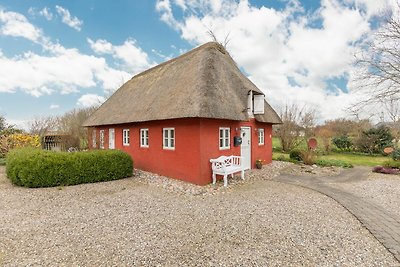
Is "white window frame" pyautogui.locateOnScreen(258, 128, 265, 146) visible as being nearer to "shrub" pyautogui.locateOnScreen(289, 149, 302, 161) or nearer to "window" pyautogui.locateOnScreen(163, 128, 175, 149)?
"shrub" pyautogui.locateOnScreen(289, 149, 302, 161)

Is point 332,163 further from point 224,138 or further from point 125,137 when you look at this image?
point 125,137

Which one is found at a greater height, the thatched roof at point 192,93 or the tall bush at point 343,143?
the thatched roof at point 192,93

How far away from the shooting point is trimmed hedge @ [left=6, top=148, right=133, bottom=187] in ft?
27.7

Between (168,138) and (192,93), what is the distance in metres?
2.51

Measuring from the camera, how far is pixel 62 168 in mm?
8805

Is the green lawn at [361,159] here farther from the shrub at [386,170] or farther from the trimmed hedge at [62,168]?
the trimmed hedge at [62,168]

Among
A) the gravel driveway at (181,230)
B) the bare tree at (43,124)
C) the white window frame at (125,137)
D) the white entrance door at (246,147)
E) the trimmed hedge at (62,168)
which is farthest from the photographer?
the bare tree at (43,124)

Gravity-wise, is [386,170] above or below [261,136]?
below

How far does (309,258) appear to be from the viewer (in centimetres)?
383

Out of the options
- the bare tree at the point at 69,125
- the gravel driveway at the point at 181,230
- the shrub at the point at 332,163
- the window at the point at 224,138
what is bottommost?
the gravel driveway at the point at 181,230

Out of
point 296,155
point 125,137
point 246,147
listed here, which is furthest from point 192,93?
point 296,155

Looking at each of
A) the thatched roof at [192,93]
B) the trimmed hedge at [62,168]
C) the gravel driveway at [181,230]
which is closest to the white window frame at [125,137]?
the thatched roof at [192,93]

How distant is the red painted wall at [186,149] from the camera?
896 centimetres

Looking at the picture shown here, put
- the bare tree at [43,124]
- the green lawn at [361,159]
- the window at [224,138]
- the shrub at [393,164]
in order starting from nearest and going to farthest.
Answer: the window at [224,138] → the shrub at [393,164] → the green lawn at [361,159] → the bare tree at [43,124]
